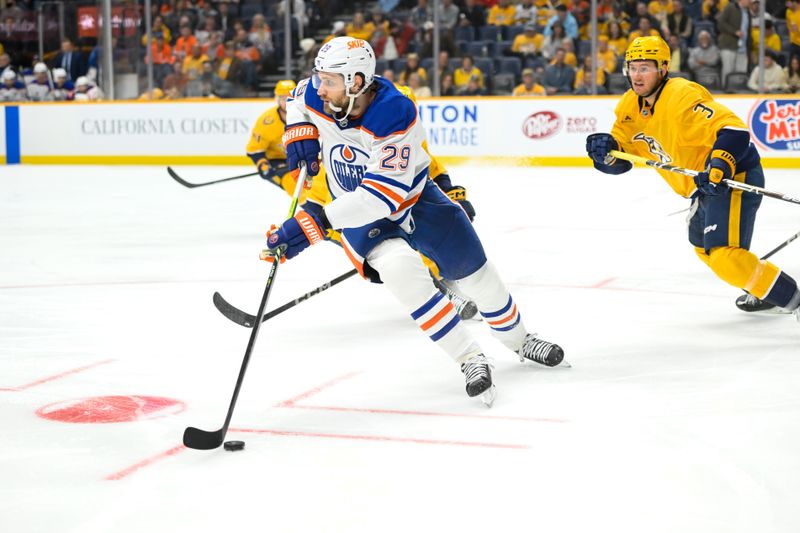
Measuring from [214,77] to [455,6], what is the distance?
2.96 meters

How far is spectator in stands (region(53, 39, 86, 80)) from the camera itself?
1353 cm

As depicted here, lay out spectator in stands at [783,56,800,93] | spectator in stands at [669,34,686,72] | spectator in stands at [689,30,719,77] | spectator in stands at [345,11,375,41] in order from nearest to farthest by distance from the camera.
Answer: spectator in stands at [783,56,800,93], spectator in stands at [689,30,719,77], spectator in stands at [669,34,686,72], spectator in stands at [345,11,375,41]

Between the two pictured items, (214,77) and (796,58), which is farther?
(214,77)

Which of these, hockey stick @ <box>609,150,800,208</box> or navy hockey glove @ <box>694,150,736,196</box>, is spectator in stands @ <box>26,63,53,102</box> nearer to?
hockey stick @ <box>609,150,800,208</box>

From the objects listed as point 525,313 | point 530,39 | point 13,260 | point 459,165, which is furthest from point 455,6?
point 525,313

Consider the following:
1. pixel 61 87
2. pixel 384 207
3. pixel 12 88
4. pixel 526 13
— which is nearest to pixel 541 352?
pixel 384 207

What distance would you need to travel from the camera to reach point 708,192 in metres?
3.98

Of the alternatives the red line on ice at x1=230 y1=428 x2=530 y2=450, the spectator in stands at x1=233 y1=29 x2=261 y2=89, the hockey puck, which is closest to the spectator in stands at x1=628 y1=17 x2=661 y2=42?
the spectator in stands at x1=233 y1=29 x2=261 y2=89

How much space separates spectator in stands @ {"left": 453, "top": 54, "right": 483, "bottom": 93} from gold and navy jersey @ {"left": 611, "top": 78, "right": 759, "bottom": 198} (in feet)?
25.8

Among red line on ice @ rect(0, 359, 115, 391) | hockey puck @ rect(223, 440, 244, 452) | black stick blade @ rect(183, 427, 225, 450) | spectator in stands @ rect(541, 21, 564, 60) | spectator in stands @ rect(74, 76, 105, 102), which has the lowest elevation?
red line on ice @ rect(0, 359, 115, 391)

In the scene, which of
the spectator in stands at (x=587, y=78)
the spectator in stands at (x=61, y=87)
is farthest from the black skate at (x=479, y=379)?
the spectator in stands at (x=61, y=87)

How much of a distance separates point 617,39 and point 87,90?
6.29 meters

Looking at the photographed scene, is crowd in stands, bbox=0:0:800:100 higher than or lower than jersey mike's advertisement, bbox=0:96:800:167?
higher

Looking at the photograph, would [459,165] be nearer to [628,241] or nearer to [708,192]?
[628,241]
